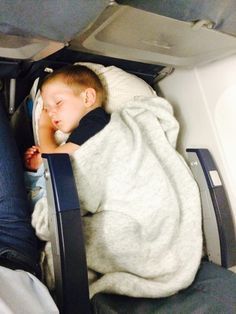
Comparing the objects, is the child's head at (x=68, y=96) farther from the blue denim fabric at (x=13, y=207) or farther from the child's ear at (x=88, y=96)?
the blue denim fabric at (x=13, y=207)

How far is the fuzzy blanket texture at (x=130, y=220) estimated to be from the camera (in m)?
0.93

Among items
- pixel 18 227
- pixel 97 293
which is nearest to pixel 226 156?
pixel 97 293

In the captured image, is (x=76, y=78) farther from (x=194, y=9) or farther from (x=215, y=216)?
(x=215, y=216)

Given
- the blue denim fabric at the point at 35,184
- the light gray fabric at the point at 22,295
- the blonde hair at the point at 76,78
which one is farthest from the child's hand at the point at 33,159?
the light gray fabric at the point at 22,295

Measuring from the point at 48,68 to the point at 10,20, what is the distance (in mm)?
597

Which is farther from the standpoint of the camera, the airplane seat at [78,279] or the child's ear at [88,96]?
the child's ear at [88,96]

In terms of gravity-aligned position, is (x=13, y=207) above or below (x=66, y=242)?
→ above

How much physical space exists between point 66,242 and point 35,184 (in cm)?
38

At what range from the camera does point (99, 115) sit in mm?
1087

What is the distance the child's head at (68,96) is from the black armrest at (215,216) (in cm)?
47

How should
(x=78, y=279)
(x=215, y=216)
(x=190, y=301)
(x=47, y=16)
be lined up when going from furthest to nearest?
(x=215, y=216)
(x=190, y=301)
(x=78, y=279)
(x=47, y=16)

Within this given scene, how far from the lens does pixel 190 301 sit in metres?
0.90

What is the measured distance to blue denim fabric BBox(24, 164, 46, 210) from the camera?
3.51 ft

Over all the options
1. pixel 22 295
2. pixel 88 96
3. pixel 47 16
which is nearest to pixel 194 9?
pixel 47 16
